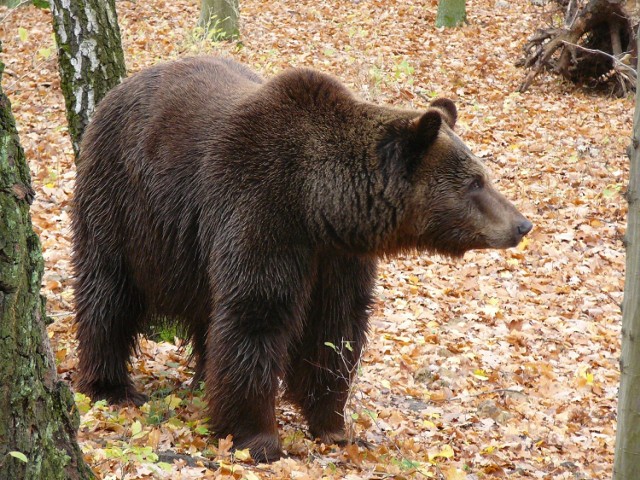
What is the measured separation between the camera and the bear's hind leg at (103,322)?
6.57 meters

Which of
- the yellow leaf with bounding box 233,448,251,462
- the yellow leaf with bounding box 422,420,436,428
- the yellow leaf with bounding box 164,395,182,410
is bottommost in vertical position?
the yellow leaf with bounding box 422,420,436,428

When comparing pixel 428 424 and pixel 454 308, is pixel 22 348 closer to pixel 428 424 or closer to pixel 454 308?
pixel 428 424

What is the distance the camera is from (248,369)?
5.58 meters

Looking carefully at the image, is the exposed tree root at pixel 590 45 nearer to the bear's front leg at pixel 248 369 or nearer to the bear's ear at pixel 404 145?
the bear's ear at pixel 404 145

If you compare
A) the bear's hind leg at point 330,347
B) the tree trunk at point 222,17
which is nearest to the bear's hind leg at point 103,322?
the bear's hind leg at point 330,347

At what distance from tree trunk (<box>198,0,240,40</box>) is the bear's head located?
41.0ft

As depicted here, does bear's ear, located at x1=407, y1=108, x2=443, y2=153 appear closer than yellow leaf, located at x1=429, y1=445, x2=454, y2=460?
Yes

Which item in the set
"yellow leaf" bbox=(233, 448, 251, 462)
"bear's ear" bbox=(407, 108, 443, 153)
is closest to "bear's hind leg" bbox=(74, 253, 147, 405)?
"yellow leaf" bbox=(233, 448, 251, 462)

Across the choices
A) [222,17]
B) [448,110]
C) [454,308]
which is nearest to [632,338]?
[448,110]

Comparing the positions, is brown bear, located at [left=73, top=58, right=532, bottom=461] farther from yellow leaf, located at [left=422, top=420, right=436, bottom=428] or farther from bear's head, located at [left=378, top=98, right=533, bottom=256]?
yellow leaf, located at [left=422, top=420, right=436, bottom=428]

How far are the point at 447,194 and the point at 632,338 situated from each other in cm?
204

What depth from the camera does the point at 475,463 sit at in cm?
600

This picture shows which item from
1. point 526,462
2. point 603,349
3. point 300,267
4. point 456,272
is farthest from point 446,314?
point 300,267

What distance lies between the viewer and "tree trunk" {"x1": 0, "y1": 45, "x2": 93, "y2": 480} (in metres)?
3.14
